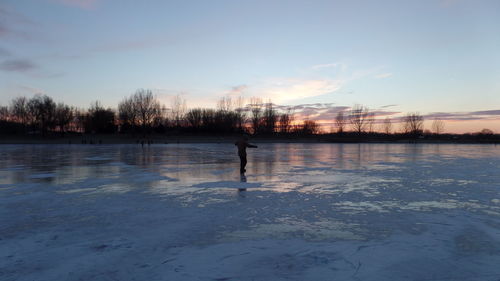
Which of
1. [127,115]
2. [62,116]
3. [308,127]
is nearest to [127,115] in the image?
[127,115]

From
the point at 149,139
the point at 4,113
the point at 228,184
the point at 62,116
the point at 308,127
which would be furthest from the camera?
the point at 308,127

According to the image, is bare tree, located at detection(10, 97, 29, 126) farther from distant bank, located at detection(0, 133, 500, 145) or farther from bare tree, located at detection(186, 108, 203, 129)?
bare tree, located at detection(186, 108, 203, 129)

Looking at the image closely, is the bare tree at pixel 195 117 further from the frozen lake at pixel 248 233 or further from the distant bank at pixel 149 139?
the frozen lake at pixel 248 233

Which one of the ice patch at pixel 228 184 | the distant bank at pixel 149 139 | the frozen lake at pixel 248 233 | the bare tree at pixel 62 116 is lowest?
the frozen lake at pixel 248 233

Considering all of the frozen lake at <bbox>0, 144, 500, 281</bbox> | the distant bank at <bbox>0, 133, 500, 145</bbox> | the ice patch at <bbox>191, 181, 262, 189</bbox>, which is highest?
the distant bank at <bbox>0, 133, 500, 145</bbox>

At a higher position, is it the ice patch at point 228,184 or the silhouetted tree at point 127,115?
the silhouetted tree at point 127,115

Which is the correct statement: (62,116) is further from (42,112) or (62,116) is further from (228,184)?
(228,184)

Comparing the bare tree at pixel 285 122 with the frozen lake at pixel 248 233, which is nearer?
the frozen lake at pixel 248 233

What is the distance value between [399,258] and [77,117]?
332 feet

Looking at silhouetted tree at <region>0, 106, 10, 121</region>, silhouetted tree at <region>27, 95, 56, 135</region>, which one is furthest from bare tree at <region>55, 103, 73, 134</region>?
silhouetted tree at <region>0, 106, 10, 121</region>

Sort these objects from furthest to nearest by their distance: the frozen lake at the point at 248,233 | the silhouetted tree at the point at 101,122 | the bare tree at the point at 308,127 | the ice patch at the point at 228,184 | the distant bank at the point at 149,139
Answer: the bare tree at the point at 308,127, the silhouetted tree at the point at 101,122, the distant bank at the point at 149,139, the ice patch at the point at 228,184, the frozen lake at the point at 248,233

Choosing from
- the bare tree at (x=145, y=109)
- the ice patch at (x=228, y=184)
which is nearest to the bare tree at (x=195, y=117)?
the bare tree at (x=145, y=109)

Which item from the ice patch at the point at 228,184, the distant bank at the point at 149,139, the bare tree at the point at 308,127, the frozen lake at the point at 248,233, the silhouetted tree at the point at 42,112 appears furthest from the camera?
the bare tree at the point at 308,127

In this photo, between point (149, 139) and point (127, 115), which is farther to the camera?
point (127, 115)
